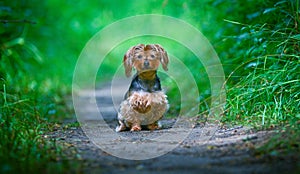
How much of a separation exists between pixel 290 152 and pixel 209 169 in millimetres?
621

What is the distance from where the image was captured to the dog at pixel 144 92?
527 cm

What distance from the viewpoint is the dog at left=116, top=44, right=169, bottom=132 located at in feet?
17.3

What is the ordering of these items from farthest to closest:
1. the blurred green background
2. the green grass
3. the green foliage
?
the green foliage → the blurred green background → the green grass

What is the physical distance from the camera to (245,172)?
3.03 meters

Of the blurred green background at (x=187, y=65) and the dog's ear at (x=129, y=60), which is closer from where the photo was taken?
the blurred green background at (x=187, y=65)

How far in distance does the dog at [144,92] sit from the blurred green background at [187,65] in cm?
73

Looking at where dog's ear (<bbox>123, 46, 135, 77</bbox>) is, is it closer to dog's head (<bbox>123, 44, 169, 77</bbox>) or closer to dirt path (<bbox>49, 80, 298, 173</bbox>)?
dog's head (<bbox>123, 44, 169, 77</bbox>)

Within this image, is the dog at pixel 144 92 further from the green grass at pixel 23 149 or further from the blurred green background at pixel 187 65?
the green grass at pixel 23 149

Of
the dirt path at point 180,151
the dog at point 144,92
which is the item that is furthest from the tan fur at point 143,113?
the dirt path at point 180,151

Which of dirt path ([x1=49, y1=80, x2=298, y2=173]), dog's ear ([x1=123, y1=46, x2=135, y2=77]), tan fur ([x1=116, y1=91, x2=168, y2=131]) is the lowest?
dirt path ([x1=49, y1=80, x2=298, y2=173])

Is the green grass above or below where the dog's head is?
below

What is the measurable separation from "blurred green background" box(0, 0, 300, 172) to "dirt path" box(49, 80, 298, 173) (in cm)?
24

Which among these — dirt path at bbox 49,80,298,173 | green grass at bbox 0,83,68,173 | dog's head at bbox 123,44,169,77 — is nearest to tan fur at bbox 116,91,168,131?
dirt path at bbox 49,80,298,173

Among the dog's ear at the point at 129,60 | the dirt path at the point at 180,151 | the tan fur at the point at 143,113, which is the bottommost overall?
the dirt path at the point at 180,151
